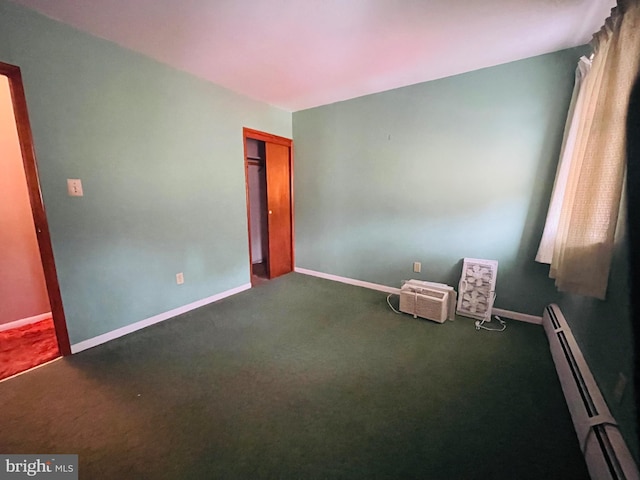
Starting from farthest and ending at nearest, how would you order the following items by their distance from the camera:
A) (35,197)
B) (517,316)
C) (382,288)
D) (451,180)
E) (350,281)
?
(350,281) < (382,288) < (451,180) < (517,316) < (35,197)

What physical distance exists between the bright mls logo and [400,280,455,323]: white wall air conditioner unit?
2.56 m

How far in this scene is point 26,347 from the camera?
2143 millimetres

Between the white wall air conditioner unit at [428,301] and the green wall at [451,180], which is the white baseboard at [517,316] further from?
the white wall air conditioner unit at [428,301]

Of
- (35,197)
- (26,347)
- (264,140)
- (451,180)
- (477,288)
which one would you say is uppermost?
(264,140)

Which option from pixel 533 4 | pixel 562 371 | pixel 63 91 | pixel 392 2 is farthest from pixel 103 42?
pixel 562 371

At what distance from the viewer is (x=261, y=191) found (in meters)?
4.42

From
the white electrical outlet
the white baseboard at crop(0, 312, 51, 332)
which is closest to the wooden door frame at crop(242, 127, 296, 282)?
the white baseboard at crop(0, 312, 51, 332)

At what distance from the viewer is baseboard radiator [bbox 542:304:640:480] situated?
1039 mm

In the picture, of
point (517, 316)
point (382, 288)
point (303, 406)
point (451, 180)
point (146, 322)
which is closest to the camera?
point (303, 406)

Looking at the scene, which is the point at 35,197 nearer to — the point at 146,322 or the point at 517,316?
the point at 146,322

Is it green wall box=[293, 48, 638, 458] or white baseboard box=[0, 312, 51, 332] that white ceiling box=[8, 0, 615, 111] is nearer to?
green wall box=[293, 48, 638, 458]

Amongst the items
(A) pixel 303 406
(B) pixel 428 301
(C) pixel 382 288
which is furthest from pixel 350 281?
(A) pixel 303 406

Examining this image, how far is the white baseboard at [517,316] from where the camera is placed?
250 cm

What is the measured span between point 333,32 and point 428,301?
7.95 ft
